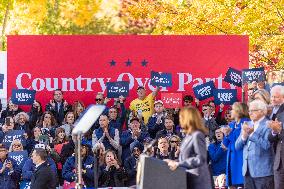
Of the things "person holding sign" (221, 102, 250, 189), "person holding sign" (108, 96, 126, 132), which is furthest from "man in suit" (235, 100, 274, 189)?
"person holding sign" (108, 96, 126, 132)

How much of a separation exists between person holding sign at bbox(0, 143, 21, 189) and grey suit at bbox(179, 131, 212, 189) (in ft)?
24.1

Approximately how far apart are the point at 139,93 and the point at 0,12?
20.7m

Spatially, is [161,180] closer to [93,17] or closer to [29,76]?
[29,76]

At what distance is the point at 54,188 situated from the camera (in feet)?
69.0

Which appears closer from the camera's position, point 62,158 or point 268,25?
point 62,158

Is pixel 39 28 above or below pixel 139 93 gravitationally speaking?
above

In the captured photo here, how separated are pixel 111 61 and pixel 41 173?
6.61 m

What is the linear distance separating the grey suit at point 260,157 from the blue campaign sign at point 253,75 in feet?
19.2

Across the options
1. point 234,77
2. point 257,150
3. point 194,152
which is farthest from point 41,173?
point 234,77

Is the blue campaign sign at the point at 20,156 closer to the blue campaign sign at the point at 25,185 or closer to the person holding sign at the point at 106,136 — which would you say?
the blue campaign sign at the point at 25,185

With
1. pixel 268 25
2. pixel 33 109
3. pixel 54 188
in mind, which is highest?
pixel 268 25

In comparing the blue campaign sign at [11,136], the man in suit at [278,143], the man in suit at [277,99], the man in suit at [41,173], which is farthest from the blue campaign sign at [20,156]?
the man in suit at [278,143]

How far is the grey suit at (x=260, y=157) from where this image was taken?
17734 mm

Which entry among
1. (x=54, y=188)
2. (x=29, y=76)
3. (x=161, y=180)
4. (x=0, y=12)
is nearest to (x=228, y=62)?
(x=29, y=76)
